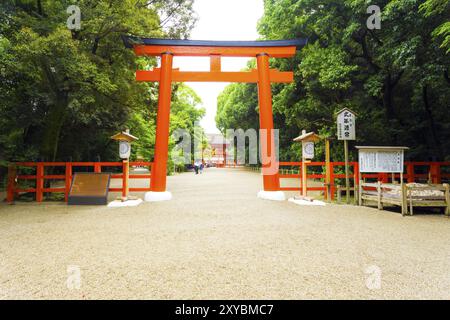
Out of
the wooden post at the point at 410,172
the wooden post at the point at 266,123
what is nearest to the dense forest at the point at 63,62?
the wooden post at the point at 266,123

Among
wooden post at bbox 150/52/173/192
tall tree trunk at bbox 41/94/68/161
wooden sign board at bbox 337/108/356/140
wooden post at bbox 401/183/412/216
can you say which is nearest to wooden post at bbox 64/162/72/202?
tall tree trunk at bbox 41/94/68/161

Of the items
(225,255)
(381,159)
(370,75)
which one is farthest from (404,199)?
(370,75)

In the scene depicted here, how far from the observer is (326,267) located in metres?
3.51

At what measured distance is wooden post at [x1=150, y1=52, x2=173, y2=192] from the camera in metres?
9.36

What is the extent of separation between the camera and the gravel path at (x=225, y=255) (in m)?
2.89

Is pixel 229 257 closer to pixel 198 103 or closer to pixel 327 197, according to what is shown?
pixel 327 197

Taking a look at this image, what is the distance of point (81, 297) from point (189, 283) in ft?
3.49

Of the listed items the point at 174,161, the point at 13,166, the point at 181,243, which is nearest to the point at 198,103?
the point at 174,161

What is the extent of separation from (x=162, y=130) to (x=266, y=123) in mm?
3602

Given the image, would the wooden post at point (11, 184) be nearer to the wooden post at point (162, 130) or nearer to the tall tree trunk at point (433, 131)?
the wooden post at point (162, 130)

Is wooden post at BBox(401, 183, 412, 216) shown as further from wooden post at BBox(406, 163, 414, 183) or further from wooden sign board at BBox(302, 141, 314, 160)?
wooden post at BBox(406, 163, 414, 183)

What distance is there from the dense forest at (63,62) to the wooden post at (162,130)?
128cm

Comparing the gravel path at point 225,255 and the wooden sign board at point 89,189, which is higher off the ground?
the wooden sign board at point 89,189

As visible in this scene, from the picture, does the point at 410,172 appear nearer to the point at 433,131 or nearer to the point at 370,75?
the point at 433,131
